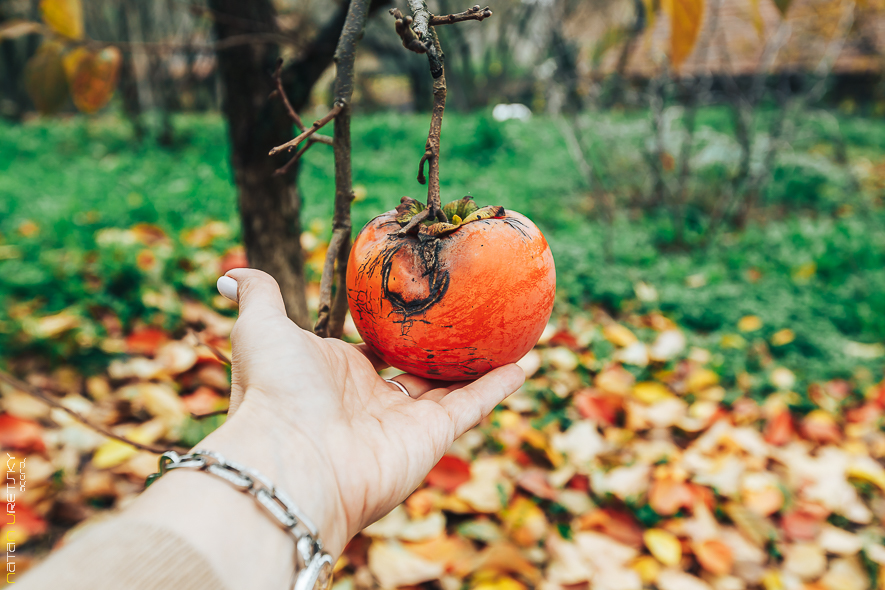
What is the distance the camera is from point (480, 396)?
116 cm

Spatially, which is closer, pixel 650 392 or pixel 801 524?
pixel 801 524

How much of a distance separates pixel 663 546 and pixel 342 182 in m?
1.57

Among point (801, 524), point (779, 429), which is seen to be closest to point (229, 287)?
point (801, 524)

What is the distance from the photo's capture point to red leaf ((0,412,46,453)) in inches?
69.4

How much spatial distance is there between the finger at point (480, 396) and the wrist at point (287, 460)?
0.32 m

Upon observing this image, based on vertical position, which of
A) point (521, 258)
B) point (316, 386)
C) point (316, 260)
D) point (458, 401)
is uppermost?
point (521, 258)

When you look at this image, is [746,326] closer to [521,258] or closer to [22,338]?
[521,258]

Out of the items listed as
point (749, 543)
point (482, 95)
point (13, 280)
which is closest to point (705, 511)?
point (749, 543)

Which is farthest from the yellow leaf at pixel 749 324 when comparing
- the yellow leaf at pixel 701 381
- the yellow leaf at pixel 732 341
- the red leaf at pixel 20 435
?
the red leaf at pixel 20 435

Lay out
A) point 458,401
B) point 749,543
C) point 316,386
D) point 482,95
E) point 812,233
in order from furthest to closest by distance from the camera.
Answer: point 482,95 < point 812,233 < point 749,543 < point 458,401 < point 316,386

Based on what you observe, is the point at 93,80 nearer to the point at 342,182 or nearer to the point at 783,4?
the point at 342,182

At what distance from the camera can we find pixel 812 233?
174 inches

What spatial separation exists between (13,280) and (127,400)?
0.97 meters

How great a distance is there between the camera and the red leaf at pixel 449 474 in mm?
1842
